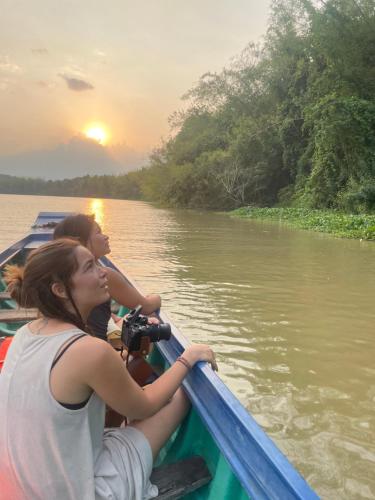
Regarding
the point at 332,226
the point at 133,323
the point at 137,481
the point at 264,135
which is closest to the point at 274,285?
the point at 133,323

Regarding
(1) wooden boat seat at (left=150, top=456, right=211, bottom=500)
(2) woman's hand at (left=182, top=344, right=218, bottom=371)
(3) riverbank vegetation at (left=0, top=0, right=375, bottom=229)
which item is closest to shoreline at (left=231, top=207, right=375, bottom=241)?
(3) riverbank vegetation at (left=0, top=0, right=375, bottom=229)

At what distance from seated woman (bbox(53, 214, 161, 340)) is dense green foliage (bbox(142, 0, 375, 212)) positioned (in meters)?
15.7

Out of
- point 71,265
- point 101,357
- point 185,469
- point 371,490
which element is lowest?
point 371,490

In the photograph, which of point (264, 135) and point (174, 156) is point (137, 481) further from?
point (174, 156)

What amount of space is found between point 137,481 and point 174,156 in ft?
123

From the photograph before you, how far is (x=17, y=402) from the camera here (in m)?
1.25

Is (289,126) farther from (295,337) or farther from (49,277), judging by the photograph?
(49,277)

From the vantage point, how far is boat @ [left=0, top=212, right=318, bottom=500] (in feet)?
4.05

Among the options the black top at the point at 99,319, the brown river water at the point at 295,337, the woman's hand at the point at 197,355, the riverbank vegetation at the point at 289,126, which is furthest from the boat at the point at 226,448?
the riverbank vegetation at the point at 289,126

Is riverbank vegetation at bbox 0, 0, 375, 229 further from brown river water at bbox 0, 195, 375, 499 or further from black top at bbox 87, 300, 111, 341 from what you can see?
black top at bbox 87, 300, 111, 341

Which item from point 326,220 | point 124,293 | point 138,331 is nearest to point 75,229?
point 124,293

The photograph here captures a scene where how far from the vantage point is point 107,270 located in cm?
Result: 241

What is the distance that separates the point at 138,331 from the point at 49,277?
589 mm

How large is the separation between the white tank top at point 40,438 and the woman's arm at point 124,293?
4.06 feet
